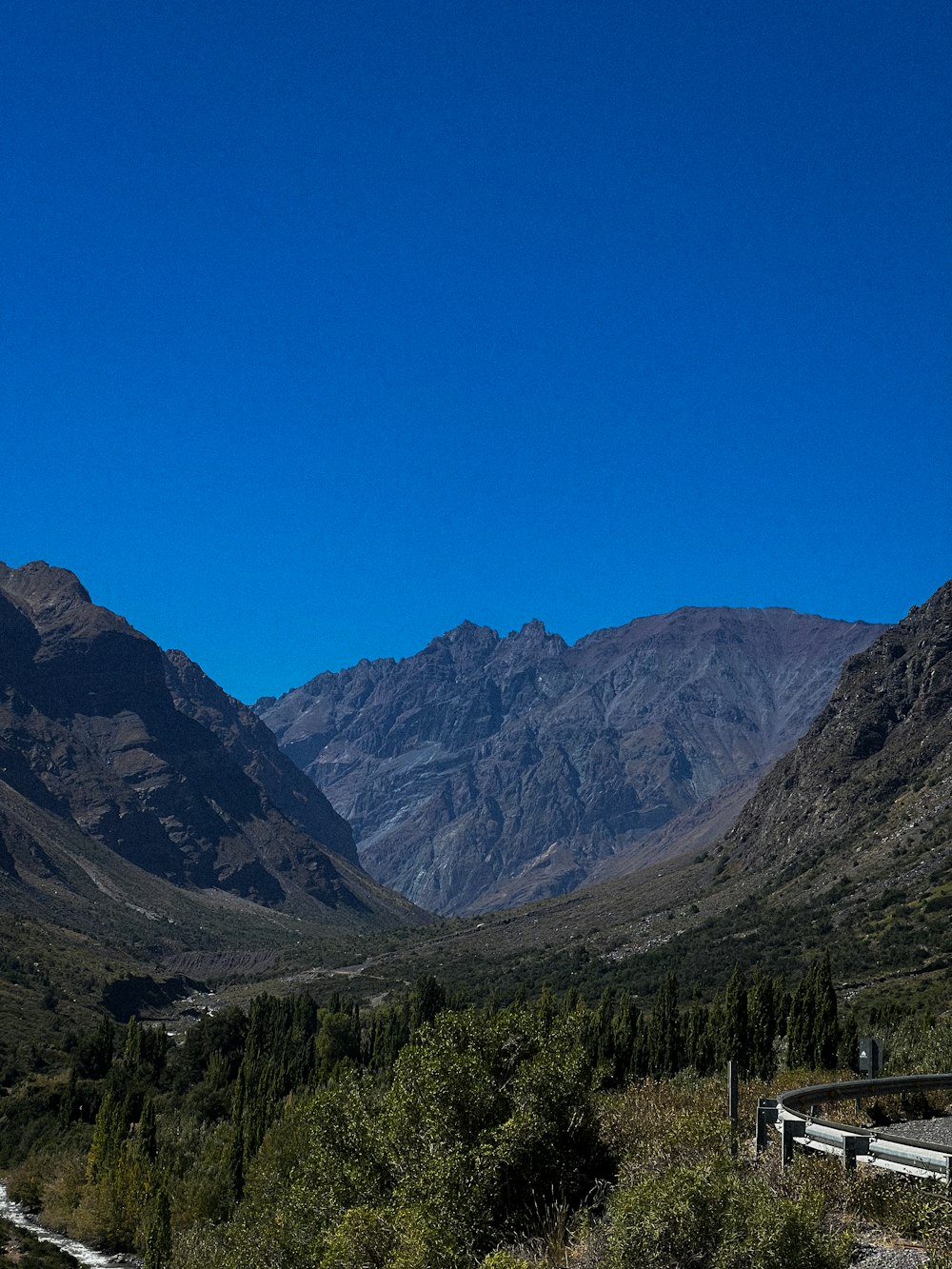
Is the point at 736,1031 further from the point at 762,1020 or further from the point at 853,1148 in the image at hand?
the point at 853,1148

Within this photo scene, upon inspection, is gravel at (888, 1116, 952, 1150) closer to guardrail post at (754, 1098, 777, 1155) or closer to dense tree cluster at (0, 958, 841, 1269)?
guardrail post at (754, 1098, 777, 1155)

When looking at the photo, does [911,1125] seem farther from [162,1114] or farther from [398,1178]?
[162,1114]

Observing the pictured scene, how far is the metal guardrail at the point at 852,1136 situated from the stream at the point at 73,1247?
63489 mm

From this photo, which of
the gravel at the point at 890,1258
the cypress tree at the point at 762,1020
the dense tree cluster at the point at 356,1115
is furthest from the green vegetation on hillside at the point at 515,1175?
the cypress tree at the point at 762,1020

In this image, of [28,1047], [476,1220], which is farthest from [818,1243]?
[28,1047]

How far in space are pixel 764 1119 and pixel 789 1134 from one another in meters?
1.32

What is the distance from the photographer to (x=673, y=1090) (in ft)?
84.4

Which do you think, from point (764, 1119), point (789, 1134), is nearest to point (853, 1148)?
point (789, 1134)

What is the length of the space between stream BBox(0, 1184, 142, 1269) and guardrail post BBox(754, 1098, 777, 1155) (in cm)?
6368

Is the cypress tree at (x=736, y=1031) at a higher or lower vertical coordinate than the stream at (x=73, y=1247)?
higher

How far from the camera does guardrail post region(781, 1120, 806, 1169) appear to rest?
664 inches

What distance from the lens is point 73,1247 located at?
73688mm

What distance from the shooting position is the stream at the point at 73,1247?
229ft

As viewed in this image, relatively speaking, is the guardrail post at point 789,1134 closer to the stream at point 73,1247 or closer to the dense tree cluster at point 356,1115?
the dense tree cluster at point 356,1115
